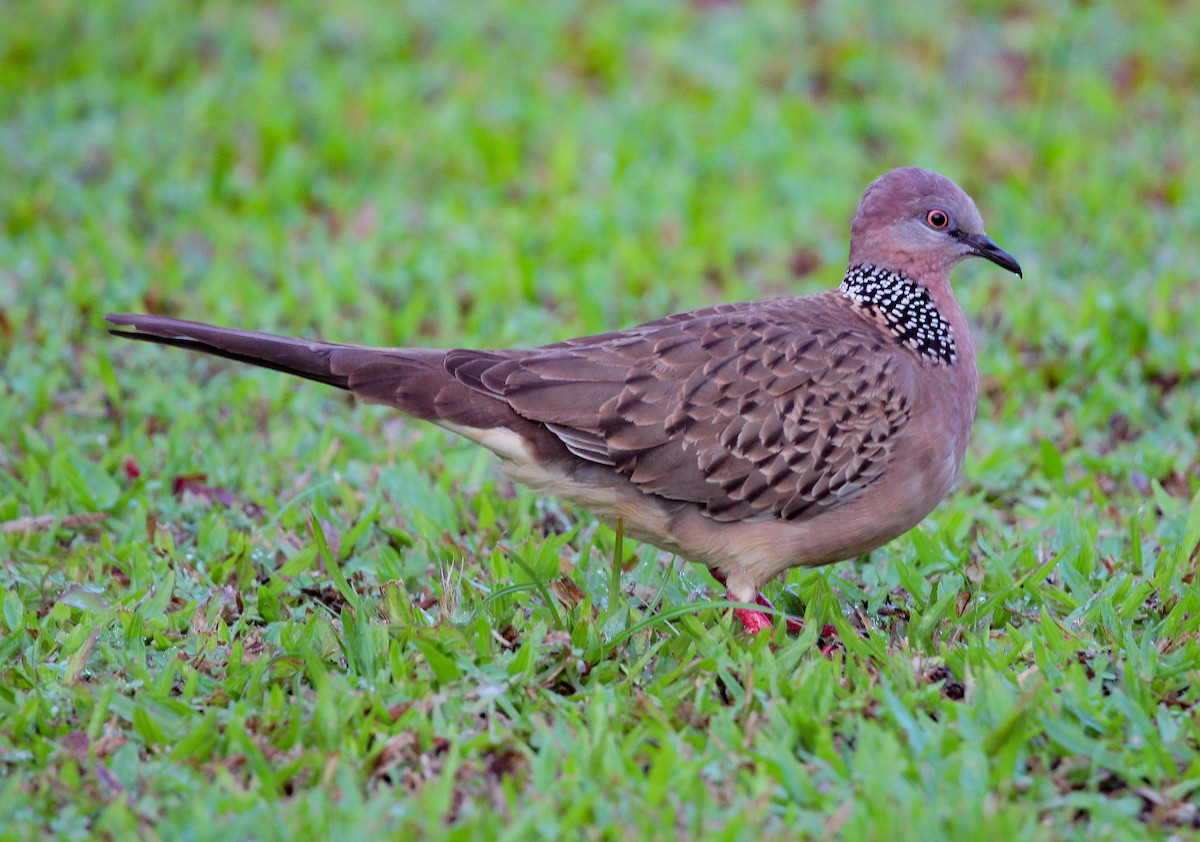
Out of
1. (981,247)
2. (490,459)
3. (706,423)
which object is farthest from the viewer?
(490,459)

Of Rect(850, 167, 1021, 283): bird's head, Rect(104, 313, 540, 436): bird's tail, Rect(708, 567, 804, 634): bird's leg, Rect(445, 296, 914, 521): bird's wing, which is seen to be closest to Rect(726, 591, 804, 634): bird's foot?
Rect(708, 567, 804, 634): bird's leg

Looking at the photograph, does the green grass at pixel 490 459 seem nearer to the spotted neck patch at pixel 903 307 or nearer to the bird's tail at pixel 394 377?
the bird's tail at pixel 394 377

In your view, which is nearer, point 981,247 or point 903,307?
point 903,307

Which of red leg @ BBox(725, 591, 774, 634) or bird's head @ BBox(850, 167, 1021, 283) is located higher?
bird's head @ BBox(850, 167, 1021, 283)

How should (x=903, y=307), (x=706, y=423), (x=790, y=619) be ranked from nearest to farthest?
1. (x=790, y=619)
2. (x=706, y=423)
3. (x=903, y=307)

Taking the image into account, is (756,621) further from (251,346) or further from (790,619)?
(251,346)

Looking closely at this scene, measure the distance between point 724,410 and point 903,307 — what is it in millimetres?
840

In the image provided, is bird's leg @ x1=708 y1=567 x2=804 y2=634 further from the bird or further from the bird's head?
the bird's head

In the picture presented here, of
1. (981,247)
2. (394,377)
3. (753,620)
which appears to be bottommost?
(753,620)

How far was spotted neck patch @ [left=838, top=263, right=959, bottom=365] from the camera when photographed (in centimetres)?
466

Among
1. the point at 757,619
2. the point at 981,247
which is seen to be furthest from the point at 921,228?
the point at 757,619

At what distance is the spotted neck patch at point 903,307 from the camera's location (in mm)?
4664

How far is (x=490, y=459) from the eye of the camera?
18.9 ft

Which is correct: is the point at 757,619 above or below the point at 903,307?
below
